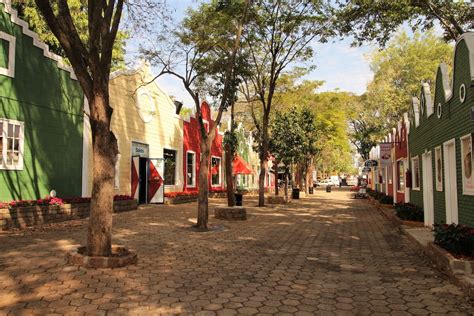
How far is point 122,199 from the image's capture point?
16.3 metres

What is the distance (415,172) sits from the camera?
1476 cm

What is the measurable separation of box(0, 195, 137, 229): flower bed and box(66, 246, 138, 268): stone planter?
484 cm

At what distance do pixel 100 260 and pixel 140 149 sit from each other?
13.4 metres

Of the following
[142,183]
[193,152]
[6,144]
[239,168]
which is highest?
[193,152]

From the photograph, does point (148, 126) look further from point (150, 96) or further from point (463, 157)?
point (463, 157)

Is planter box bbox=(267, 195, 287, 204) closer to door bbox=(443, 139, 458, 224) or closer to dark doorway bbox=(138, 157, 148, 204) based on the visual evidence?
dark doorway bbox=(138, 157, 148, 204)

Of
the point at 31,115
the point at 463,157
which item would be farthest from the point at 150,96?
the point at 463,157

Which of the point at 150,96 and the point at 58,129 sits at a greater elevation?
the point at 150,96

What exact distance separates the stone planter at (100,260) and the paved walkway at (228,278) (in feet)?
0.60

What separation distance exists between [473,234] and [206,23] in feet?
35.8

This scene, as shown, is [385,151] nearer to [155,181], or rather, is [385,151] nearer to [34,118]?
[155,181]

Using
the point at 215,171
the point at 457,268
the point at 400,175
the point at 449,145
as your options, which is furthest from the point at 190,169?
the point at 457,268

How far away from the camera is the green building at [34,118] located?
11797 mm

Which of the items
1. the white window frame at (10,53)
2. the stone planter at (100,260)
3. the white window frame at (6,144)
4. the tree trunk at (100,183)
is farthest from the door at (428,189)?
the white window frame at (10,53)
